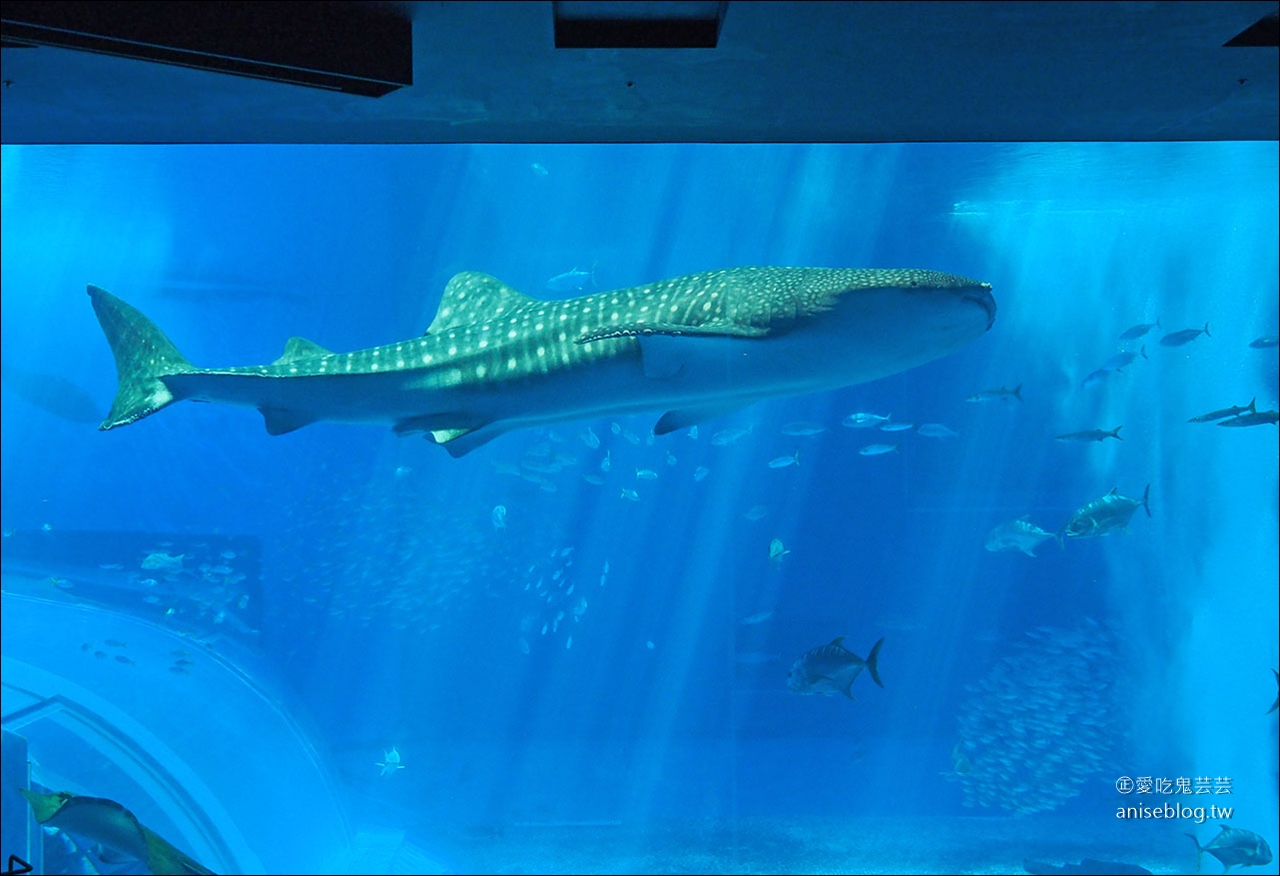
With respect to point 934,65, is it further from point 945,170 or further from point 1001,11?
point 945,170

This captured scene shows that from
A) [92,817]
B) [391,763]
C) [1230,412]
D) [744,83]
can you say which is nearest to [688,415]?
[744,83]

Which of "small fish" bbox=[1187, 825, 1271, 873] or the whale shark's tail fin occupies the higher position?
the whale shark's tail fin

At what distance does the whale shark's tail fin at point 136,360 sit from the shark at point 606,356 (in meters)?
0.01

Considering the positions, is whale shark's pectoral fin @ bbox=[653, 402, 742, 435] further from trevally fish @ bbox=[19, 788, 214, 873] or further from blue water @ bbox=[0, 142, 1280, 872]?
blue water @ bbox=[0, 142, 1280, 872]

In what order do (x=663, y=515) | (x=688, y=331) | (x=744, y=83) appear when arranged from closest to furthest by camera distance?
(x=688, y=331) → (x=744, y=83) → (x=663, y=515)

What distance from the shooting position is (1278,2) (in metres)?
3.30

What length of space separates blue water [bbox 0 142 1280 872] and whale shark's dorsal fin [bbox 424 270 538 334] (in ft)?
21.9

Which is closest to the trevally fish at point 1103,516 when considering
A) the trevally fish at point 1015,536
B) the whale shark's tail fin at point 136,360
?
the trevally fish at point 1015,536

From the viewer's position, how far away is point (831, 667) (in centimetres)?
682

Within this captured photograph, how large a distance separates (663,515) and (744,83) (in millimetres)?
18534

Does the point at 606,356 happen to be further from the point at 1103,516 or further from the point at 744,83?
the point at 1103,516

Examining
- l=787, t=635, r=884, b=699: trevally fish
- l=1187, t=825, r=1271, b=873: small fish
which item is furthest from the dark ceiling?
l=1187, t=825, r=1271, b=873: small fish

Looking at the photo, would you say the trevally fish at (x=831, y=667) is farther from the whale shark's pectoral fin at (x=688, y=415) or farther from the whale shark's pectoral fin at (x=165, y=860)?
the whale shark's pectoral fin at (x=165, y=860)

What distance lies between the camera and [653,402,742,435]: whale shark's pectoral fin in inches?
179
